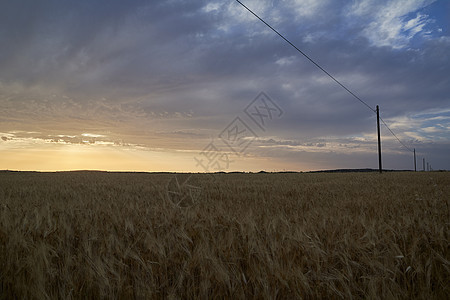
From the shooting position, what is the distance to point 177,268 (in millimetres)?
2014

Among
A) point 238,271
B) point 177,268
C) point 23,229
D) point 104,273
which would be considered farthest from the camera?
point 23,229

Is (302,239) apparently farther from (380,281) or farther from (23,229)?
(23,229)

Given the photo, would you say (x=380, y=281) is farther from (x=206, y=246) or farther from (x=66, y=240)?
(x=66, y=240)

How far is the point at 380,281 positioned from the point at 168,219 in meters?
2.55

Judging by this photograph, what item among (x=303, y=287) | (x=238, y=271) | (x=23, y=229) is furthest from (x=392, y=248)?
(x=23, y=229)

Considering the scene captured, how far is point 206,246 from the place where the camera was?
7.59 feet

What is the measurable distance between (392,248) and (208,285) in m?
1.68

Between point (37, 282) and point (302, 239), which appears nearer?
point (37, 282)

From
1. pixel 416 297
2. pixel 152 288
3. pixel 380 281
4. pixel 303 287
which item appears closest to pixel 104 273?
pixel 152 288

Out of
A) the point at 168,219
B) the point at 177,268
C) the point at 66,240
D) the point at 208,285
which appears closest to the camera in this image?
the point at 208,285

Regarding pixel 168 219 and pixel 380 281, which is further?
pixel 168 219

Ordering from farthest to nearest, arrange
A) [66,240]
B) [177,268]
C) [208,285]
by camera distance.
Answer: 1. [66,240]
2. [177,268]
3. [208,285]

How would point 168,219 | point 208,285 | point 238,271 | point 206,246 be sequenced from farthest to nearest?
point 168,219, point 206,246, point 238,271, point 208,285

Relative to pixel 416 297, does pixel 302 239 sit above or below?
above
